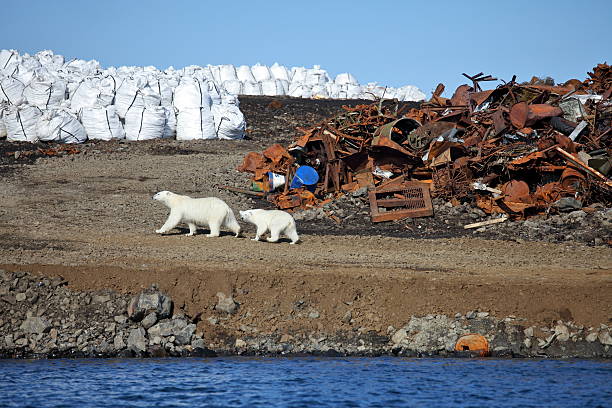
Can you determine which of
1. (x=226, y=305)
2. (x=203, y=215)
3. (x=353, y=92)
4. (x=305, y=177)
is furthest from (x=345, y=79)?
(x=226, y=305)

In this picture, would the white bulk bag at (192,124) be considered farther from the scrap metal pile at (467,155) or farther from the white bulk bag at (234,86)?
the white bulk bag at (234,86)

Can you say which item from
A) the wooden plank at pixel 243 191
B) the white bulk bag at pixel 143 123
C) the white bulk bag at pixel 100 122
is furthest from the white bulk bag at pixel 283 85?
the wooden plank at pixel 243 191

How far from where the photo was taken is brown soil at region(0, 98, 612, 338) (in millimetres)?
10055

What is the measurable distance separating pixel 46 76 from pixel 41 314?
19.1 metres

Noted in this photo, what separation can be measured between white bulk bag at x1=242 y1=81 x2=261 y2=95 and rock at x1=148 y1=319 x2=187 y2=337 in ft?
108

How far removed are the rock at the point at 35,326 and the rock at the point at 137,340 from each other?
3.31 feet

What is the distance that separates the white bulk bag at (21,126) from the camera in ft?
78.6

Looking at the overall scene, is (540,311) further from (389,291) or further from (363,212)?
(363,212)

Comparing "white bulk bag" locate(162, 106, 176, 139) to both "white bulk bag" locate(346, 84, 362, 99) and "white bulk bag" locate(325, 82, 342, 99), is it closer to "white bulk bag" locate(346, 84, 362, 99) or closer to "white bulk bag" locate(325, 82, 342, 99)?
"white bulk bag" locate(325, 82, 342, 99)

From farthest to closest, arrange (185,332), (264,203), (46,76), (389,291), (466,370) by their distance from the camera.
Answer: (46,76)
(264,203)
(389,291)
(185,332)
(466,370)

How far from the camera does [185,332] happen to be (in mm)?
9641

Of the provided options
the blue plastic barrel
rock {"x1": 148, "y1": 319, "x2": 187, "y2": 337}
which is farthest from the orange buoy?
the blue plastic barrel

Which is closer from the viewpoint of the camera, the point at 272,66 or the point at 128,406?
the point at 128,406

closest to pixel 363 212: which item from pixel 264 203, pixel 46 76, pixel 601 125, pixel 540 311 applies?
pixel 264 203
